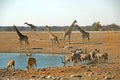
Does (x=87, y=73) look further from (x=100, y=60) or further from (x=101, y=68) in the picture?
Result: (x=100, y=60)

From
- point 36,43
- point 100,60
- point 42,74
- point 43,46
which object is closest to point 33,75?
point 42,74

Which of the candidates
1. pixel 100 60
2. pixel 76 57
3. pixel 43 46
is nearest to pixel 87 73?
pixel 76 57

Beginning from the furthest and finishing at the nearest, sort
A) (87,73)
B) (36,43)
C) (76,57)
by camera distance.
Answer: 1. (36,43)
2. (76,57)
3. (87,73)

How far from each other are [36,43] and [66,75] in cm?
1916

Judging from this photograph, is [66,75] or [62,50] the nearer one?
[66,75]

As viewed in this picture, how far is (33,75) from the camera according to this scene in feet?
46.9

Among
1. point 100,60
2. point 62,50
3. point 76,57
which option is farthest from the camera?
point 62,50

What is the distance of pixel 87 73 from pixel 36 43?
19.0 m

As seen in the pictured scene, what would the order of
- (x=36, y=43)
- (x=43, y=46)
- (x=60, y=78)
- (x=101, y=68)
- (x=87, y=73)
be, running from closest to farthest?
1. (x=60, y=78)
2. (x=87, y=73)
3. (x=101, y=68)
4. (x=43, y=46)
5. (x=36, y=43)

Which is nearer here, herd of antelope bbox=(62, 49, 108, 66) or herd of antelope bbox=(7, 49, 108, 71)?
herd of antelope bbox=(7, 49, 108, 71)

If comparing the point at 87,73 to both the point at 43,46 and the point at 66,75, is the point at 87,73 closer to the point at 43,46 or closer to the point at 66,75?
the point at 66,75

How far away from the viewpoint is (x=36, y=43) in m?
33.2

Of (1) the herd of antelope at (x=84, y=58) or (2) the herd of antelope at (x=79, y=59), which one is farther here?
(1) the herd of antelope at (x=84, y=58)

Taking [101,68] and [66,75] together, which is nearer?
[66,75]
